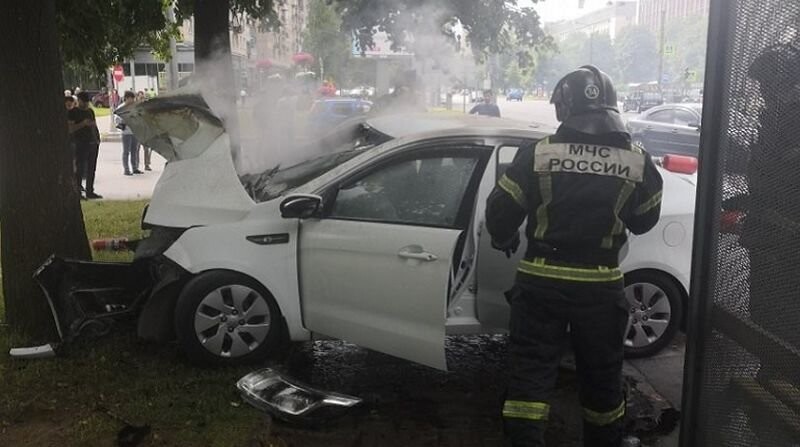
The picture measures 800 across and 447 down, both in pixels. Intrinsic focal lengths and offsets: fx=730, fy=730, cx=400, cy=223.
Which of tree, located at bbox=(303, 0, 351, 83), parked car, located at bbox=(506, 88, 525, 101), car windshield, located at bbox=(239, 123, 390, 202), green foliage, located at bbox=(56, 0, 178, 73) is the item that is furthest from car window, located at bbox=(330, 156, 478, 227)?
tree, located at bbox=(303, 0, 351, 83)

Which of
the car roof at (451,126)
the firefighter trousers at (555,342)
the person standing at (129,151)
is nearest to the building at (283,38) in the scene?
the car roof at (451,126)

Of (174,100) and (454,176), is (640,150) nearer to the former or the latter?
(454,176)

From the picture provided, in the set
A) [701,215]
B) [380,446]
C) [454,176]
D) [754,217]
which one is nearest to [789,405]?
[754,217]

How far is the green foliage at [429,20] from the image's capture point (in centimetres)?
687

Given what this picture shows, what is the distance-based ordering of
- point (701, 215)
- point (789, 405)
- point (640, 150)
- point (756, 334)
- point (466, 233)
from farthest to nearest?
point (466, 233)
point (640, 150)
point (701, 215)
point (756, 334)
point (789, 405)

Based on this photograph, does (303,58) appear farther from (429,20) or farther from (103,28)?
(103,28)

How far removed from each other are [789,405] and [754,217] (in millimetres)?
599

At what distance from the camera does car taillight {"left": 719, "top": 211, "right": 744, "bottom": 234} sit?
2.50 metres

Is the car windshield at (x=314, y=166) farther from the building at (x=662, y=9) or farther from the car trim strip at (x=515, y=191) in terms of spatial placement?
the building at (x=662, y=9)

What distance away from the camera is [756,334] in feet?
7.77

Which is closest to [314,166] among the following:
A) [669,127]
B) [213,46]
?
[213,46]

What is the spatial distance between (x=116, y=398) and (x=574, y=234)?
2.62 m

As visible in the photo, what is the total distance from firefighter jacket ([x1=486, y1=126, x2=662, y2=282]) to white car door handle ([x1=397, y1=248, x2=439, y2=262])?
751 millimetres

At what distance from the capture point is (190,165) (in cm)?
470
